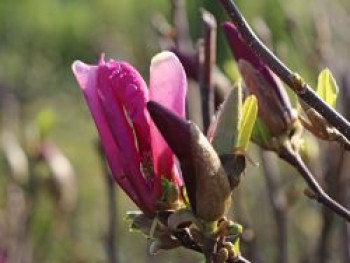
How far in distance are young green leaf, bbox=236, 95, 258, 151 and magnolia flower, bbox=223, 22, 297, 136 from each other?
0.30 ft

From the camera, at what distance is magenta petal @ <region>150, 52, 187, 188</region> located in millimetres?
958

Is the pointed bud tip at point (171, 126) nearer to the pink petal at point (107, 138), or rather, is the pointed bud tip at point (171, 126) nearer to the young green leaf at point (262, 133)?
the pink petal at point (107, 138)

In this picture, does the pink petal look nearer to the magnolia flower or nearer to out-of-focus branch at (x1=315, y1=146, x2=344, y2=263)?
the magnolia flower

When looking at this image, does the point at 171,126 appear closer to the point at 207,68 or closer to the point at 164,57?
the point at 164,57

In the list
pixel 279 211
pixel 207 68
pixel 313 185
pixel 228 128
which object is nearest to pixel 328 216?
pixel 279 211

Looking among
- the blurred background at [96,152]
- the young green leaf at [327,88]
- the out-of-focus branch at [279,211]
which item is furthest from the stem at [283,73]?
the out-of-focus branch at [279,211]

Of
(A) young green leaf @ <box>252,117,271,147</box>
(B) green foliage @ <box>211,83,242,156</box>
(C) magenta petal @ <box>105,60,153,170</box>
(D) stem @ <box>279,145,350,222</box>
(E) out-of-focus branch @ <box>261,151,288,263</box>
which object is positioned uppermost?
(C) magenta petal @ <box>105,60,153,170</box>

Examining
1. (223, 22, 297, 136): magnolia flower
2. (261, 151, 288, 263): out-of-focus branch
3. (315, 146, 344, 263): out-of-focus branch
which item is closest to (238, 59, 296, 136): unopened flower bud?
(223, 22, 297, 136): magnolia flower

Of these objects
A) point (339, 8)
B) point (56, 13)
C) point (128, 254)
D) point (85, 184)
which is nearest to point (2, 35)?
point (56, 13)

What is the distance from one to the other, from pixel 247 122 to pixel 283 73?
0.12 m

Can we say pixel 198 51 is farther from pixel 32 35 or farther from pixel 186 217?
pixel 32 35

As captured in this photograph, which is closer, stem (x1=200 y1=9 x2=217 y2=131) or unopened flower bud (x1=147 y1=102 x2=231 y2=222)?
unopened flower bud (x1=147 y1=102 x2=231 y2=222)

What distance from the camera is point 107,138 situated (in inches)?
38.2

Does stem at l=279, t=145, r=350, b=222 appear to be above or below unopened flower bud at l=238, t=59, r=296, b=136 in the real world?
below
